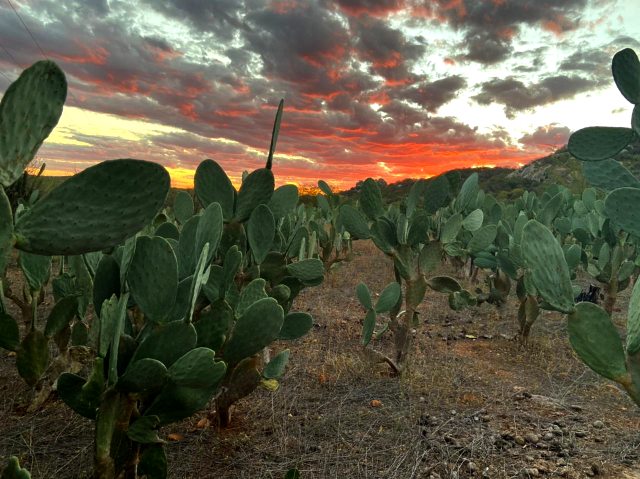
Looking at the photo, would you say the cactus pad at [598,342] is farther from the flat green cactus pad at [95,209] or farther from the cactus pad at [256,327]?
the flat green cactus pad at [95,209]

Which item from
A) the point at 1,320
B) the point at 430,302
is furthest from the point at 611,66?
the point at 430,302

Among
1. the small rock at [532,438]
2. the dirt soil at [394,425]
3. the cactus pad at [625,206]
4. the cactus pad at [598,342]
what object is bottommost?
the dirt soil at [394,425]

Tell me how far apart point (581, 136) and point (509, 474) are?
1.74 m

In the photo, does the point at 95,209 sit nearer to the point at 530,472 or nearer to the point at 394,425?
the point at 394,425

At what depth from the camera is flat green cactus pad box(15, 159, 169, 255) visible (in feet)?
4.16

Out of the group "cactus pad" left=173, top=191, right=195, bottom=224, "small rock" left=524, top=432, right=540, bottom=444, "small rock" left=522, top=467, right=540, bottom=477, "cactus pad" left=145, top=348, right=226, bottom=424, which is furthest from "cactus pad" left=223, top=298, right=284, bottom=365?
"cactus pad" left=173, top=191, right=195, bottom=224

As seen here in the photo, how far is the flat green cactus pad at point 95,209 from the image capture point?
127 centimetres

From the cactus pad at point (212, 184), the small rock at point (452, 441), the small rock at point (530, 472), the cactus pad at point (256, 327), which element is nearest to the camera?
the cactus pad at point (256, 327)

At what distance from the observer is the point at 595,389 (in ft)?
12.3

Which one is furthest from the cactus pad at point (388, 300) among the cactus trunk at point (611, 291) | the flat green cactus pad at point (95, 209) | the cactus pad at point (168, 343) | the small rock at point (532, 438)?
the cactus trunk at point (611, 291)

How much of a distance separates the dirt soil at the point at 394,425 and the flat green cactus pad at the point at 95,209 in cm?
151

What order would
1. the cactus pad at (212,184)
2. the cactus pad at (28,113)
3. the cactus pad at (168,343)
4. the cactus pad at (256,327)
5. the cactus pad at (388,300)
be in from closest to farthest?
the cactus pad at (28,113) → the cactus pad at (168,343) → the cactus pad at (256,327) → the cactus pad at (212,184) → the cactus pad at (388,300)

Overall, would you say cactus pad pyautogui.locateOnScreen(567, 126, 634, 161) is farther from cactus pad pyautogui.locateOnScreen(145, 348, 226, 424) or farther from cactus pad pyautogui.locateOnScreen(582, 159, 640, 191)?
cactus pad pyautogui.locateOnScreen(145, 348, 226, 424)

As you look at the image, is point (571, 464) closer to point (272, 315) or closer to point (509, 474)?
point (509, 474)
